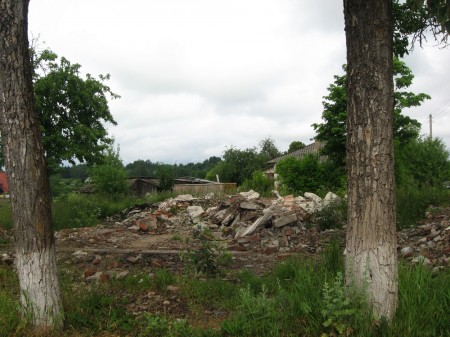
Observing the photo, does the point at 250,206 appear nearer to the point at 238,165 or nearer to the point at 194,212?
the point at 194,212

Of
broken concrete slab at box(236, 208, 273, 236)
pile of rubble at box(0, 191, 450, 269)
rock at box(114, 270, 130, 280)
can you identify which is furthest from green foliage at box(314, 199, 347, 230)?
rock at box(114, 270, 130, 280)

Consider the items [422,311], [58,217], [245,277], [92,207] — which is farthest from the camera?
[92,207]

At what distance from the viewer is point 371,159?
12.1 ft

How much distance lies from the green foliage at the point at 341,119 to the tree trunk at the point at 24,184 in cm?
2013

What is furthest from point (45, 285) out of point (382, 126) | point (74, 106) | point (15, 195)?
point (74, 106)

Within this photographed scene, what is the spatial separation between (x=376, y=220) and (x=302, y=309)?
3.23 feet

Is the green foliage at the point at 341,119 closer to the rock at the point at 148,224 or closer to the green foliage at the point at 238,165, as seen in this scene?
the rock at the point at 148,224

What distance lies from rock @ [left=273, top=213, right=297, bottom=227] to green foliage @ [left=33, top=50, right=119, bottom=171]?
44.5ft

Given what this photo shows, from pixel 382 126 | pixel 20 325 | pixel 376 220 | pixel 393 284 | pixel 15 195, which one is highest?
pixel 382 126

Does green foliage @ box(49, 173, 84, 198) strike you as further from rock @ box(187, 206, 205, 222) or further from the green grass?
the green grass

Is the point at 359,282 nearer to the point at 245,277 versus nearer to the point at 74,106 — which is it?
the point at 245,277

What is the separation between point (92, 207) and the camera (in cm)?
1727

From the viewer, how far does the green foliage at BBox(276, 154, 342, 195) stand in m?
23.4

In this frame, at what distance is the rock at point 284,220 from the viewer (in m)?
10.5
